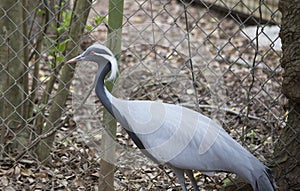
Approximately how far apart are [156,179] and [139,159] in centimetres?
28

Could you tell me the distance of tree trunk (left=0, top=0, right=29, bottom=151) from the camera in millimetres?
3604

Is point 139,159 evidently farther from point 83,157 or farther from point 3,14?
point 3,14

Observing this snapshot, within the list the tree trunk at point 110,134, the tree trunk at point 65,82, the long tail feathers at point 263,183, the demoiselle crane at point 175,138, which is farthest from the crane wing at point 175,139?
the tree trunk at point 65,82

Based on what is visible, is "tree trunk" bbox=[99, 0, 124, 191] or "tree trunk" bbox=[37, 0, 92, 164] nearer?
"tree trunk" bbox=[99, 0, 124, 191]

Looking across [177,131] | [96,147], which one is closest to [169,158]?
[177,131]

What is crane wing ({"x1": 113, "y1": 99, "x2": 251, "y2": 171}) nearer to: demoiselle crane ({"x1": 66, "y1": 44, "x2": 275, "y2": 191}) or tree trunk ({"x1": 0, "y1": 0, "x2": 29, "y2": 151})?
demoiselle crane ({"x1": 66, "y1": 44, "x2": 275, "y2": 191})

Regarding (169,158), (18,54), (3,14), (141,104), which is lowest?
(169,158)

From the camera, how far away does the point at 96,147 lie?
3541 mm

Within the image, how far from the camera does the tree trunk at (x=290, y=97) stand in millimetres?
3061

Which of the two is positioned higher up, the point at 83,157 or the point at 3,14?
the point at 3,14

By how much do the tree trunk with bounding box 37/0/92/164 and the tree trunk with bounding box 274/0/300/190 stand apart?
101 centimetres

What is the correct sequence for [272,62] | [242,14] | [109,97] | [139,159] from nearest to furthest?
[109,97], [139,159], [272,62], [242,14]

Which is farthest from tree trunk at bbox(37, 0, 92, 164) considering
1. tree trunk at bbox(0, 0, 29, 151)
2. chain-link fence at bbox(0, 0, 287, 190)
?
tree trunk at bbox(0, 0, 29, 151)

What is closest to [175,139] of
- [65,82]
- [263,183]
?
[263,183]
